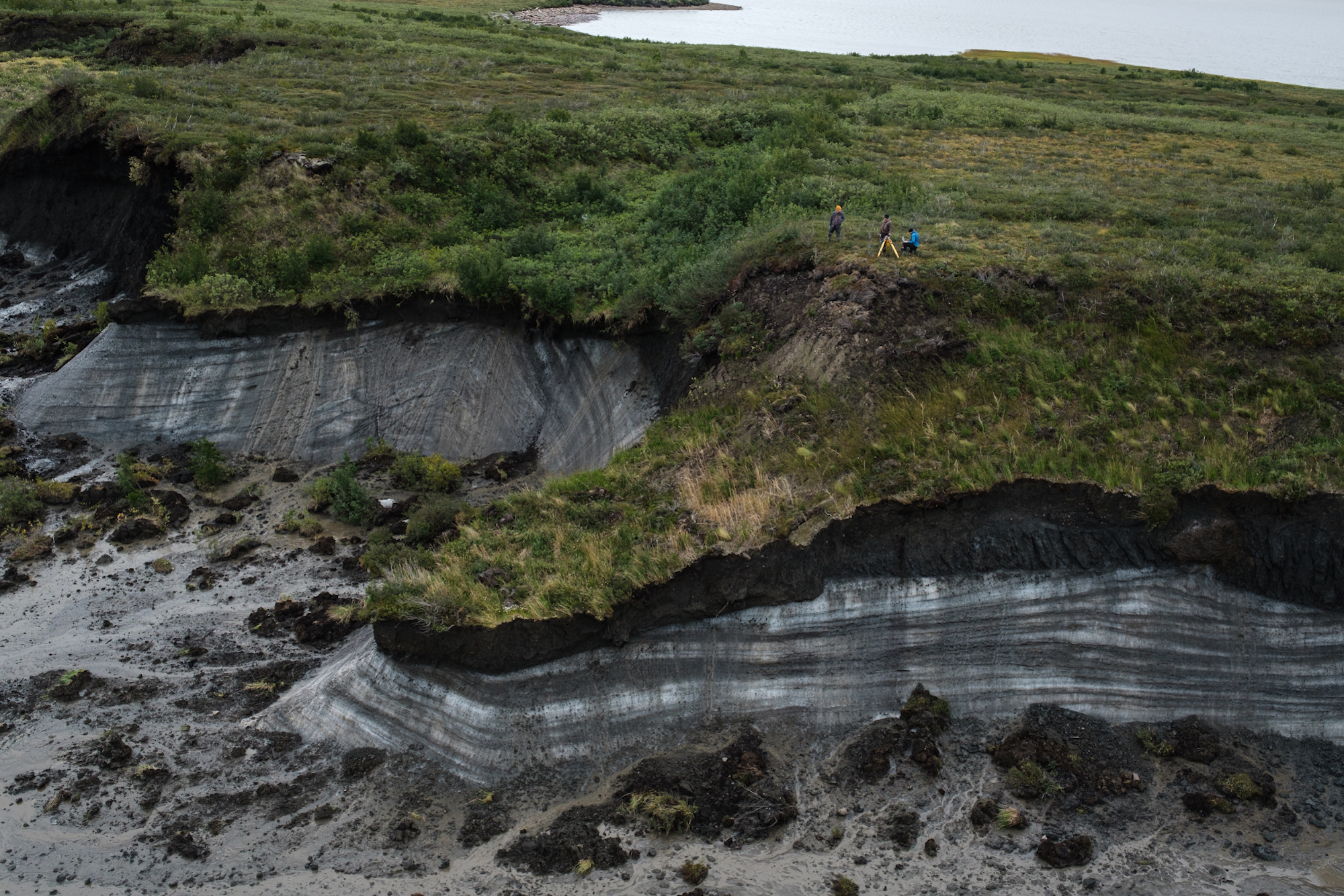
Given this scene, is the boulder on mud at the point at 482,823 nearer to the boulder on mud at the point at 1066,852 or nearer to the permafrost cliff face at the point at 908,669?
the permafrost cliff face at the point at 908,669

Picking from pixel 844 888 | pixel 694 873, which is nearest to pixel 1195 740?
pixel 844 888

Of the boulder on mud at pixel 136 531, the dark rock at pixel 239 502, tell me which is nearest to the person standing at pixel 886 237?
the dark rock at pixel 239 502

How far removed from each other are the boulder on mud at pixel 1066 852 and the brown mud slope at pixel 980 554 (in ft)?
10.5

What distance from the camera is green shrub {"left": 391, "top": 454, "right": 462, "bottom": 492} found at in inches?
675

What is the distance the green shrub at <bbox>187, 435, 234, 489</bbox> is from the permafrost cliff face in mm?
7703

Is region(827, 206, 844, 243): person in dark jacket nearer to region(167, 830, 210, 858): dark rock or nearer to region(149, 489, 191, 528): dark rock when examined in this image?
region(149, 489, 191, 528): dark rock

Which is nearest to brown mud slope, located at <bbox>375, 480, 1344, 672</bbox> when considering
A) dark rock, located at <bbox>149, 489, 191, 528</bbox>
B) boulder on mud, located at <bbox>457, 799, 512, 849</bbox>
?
boulder on mud, located at <bbox>457, 799, 512, 849</bbox>

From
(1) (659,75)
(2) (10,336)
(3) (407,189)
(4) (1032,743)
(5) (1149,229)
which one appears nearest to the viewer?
(4) (1032,743)

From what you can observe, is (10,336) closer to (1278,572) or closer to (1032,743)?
(1032,743)

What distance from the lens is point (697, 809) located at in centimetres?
997

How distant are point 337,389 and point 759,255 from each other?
9.31 metres

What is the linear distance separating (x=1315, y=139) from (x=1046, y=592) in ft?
102

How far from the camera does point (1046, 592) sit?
1118 cm

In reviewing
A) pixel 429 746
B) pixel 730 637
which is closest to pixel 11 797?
pixel 429 746
